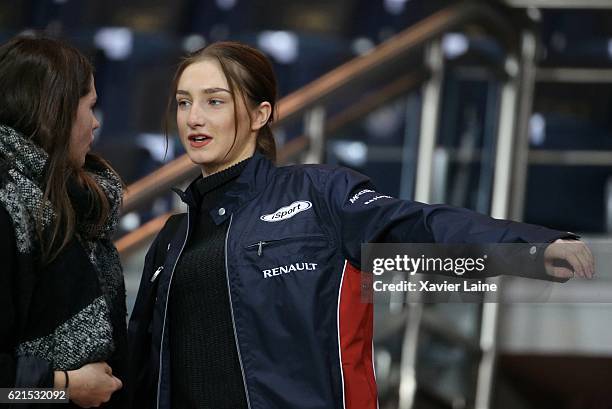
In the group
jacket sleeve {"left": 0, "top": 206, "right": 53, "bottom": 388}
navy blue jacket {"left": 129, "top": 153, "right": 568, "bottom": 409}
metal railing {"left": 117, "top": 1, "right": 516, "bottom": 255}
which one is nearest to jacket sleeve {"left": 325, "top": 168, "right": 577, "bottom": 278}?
navy blue jacket {"left": 129, "top": 153, "right": 568, "bottom": 409}

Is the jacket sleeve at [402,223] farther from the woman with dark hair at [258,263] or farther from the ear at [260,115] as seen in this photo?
the ear at [260,115]

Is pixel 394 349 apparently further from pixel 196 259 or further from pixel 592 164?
pixel 592 164

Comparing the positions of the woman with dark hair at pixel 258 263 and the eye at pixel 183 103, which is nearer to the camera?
the woman with dark hair at pixel 258 263

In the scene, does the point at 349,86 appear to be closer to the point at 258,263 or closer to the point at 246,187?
the point at 246,187

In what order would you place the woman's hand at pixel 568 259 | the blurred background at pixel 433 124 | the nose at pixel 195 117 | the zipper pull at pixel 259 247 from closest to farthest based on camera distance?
the woman's hand at pixel 568 259, the zipper pull at pixel 259 247, the nose at pixel 195 117, the blurred background at pixel 433 124

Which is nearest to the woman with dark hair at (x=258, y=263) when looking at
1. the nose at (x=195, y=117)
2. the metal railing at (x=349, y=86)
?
the nose at (x=195, y=117)

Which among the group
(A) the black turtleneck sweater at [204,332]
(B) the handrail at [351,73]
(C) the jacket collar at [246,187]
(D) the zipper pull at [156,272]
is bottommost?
(A) the black turtleneck sweater at [204,332]

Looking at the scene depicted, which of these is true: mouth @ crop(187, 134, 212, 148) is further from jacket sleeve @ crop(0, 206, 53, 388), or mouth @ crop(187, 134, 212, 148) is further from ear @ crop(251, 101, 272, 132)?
jacket sleeve @ crop(0, 206, 53, 388)

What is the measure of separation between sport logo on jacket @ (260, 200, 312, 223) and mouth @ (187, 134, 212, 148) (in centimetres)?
20

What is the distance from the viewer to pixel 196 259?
2006 millimetres

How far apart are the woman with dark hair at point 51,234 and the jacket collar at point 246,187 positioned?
198mm

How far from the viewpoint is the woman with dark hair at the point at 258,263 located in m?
1.87

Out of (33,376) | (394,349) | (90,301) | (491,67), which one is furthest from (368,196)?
(491,67)

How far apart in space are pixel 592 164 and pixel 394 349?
2873 millimetres
